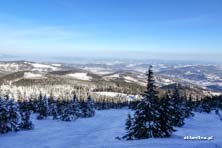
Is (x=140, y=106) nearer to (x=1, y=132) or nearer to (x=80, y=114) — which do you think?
(x=1, y=132)

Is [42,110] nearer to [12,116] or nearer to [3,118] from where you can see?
[12,116]

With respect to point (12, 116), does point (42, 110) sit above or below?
below

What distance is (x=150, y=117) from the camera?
32125 mm

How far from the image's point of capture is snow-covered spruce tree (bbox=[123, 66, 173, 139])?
31.8 meters

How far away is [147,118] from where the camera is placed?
32.2 metres

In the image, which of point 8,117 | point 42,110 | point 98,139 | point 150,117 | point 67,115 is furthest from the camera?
point 42,110

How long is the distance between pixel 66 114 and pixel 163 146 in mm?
68348

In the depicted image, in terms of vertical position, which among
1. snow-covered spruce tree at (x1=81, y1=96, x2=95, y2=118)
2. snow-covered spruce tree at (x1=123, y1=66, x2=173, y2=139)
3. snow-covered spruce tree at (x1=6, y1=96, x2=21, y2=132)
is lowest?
snow-covered spruce tree at (x1=81, y1=96, x2=95, y2=118)

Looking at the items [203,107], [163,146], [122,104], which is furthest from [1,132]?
[122,104]

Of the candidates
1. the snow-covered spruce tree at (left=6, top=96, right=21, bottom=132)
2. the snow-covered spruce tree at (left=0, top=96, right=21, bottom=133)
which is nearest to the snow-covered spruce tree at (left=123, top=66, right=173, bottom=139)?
the snow-covered spruce tree at (left=0, top=96, right=21, bottom=133)

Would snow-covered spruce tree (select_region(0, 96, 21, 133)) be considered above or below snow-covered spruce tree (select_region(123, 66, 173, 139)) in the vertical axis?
below

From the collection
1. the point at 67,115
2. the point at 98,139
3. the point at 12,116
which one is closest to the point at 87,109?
the point at 67,115

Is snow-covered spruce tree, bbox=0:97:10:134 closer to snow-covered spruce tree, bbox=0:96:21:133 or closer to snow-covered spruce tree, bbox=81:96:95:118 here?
snow-covered spruce tree, bbox=0:96:21:133

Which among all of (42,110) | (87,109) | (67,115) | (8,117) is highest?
(8,117)
